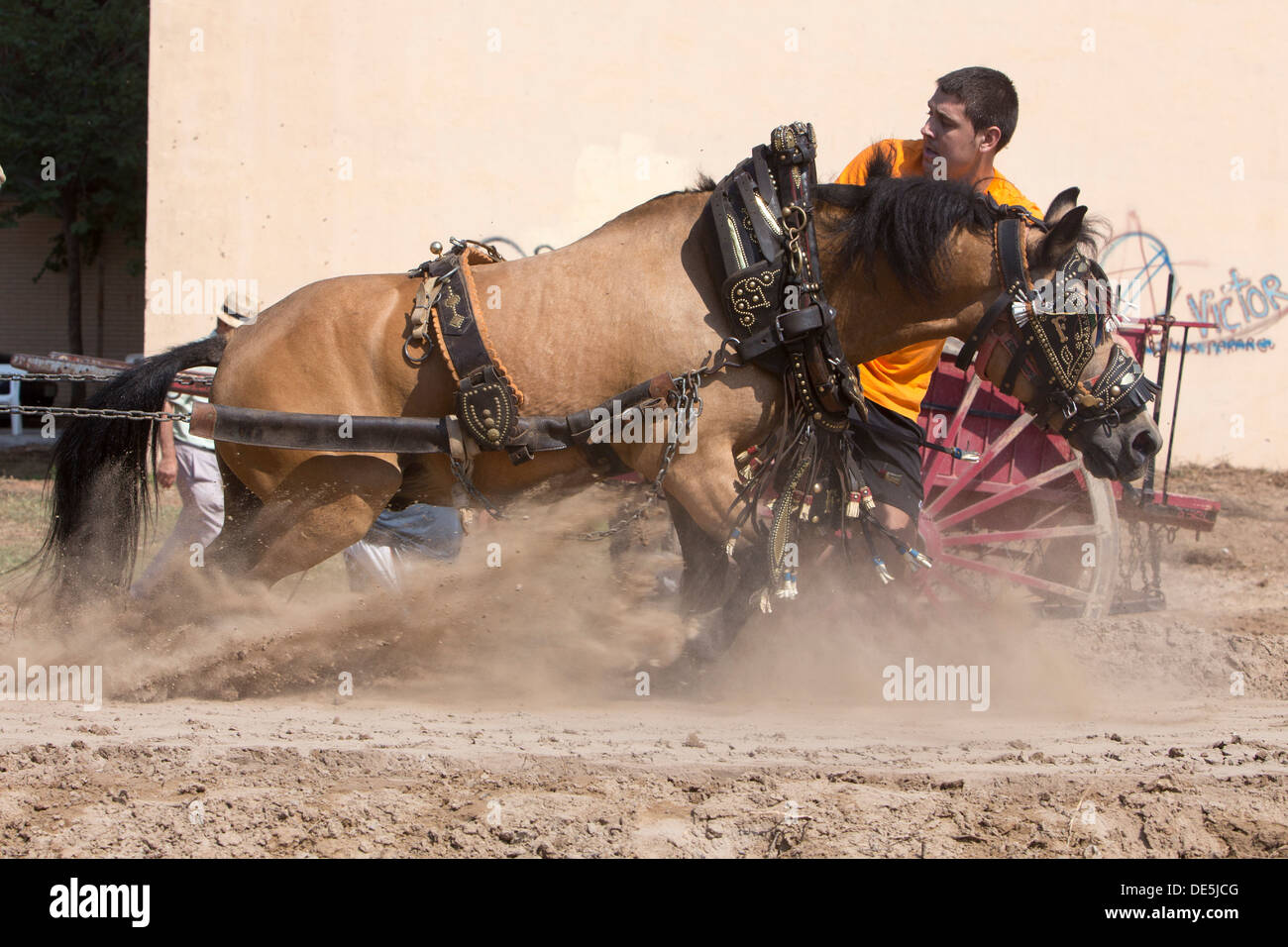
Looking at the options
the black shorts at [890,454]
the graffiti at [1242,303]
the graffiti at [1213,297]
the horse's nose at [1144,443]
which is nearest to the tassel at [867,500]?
the black shorts at [890,454]

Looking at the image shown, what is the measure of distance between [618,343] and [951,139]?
1.55 m

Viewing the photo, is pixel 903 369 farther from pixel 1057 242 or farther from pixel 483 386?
pixel 483 386

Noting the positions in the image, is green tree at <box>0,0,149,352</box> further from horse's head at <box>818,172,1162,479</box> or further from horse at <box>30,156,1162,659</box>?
horse's head at <box>818,172,1162,479</box>

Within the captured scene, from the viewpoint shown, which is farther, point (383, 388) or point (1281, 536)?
point (1281, 536)

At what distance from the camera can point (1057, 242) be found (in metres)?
3.23

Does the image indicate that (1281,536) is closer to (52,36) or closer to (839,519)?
(839,519)

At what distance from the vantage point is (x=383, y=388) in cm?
350

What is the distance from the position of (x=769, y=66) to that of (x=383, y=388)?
21.9 feet

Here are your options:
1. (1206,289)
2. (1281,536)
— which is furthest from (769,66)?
(1281,536)

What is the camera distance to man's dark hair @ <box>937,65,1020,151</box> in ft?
12.8

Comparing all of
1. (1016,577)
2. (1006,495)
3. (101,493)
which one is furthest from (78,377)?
(1016,577)

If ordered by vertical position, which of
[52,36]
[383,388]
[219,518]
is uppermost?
[52,36]

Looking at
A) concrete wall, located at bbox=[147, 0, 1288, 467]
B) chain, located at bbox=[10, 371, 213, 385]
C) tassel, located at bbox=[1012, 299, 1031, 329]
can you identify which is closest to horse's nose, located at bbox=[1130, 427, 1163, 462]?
tassel, located at bbox=[1012, 299, 1031, 329]
